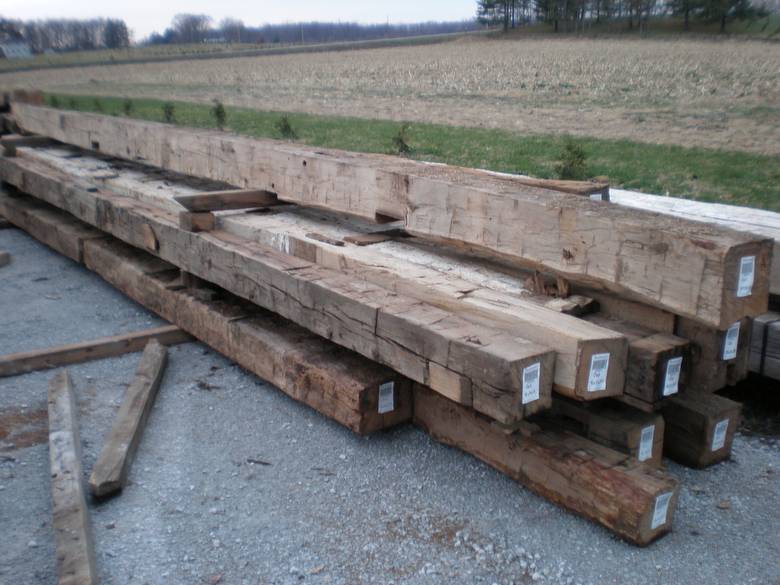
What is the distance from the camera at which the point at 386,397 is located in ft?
11.4

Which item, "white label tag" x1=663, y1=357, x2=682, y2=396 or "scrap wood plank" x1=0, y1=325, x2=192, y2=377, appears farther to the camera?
"scrap wood plank" x1=0, y1=325, x2=192, y2=377

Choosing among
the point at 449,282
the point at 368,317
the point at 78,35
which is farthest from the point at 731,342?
the point at 78,35

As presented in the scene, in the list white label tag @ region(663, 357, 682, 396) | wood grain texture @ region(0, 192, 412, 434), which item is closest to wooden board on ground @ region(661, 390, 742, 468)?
white label tag @ region(663, 357, 682, 396)

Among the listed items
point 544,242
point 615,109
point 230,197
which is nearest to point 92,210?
point 230,197

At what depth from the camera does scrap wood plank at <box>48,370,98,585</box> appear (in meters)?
2.53

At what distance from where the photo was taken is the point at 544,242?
3160 mm

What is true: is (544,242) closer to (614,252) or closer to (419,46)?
(614,252)

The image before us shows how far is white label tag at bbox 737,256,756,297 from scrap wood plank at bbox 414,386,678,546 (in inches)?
28.6

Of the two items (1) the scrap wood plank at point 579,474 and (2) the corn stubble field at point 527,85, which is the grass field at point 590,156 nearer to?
(2) the corn stubble field at point 527,85

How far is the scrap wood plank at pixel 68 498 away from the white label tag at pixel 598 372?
1.84m

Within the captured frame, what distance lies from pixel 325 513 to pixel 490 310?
106 cm

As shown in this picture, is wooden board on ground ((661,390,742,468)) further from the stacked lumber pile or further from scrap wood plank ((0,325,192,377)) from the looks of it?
scrap wood plank ((0,325,192,377))

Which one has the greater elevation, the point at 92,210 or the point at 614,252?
the point at 614,252

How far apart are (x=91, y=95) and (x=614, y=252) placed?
2828cm
